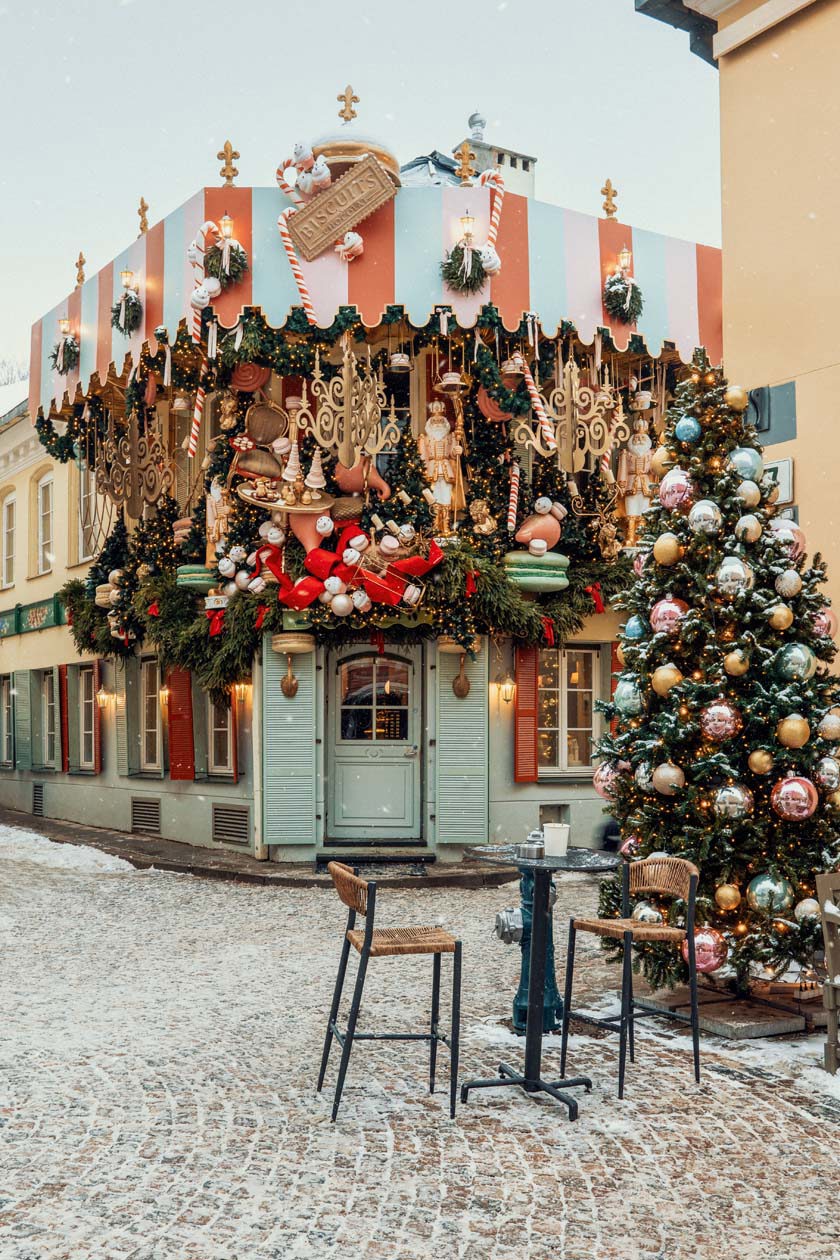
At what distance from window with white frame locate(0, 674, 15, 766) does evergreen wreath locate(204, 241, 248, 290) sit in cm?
1228

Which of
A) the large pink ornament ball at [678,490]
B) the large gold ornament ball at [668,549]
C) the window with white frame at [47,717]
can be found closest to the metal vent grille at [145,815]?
the window with white frame at [47,717]

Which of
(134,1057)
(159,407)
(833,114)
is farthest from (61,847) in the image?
(833,114)

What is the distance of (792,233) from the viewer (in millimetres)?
7902

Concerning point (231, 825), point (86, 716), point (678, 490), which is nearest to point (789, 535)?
point (678, 490)

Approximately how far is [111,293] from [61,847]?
6501mm

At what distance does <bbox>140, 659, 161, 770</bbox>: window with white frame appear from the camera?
16219mm

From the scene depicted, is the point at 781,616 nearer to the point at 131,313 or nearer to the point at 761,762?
the point at 761,762

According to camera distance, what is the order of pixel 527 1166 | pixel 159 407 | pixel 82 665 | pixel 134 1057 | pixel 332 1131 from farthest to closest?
pixel 82 665 → pixel 159 407 → pixel 134 1057 → pixel 332 1131 → pixel 527 1166

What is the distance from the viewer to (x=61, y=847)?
14.5 metres

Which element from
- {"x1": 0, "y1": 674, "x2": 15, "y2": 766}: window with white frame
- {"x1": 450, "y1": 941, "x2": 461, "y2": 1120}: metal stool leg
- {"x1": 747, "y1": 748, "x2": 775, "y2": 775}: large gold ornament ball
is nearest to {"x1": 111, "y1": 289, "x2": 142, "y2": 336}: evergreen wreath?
{"x1": 747, "y1": 748, "x2": 775, "y2": 775}: large gold ornament ball

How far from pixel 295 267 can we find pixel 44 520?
32.0 ft

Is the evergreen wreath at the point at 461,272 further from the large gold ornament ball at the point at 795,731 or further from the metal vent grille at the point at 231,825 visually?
the large gold ornament ball at the point at 795,731

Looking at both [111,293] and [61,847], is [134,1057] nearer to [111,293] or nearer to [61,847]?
[61,847]

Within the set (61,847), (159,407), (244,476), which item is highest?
(159,407)
